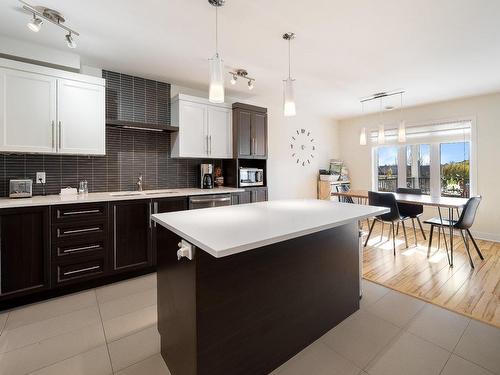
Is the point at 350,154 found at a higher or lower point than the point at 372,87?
lower

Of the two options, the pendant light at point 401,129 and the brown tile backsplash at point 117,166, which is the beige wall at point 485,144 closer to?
the pendant light at point 401,129

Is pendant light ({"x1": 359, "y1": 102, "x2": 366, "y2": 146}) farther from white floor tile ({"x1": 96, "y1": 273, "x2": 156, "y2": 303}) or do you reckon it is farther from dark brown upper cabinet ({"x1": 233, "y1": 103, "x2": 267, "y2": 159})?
white floor tile ({"x1": 96, "y1": 273, "x2": 156, "y2": 303})

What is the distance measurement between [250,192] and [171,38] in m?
2.23

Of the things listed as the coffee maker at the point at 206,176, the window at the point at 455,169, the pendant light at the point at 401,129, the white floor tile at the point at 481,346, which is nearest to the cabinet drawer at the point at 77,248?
the coffee maker at the point at 206,176

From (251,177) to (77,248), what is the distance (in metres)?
2.41

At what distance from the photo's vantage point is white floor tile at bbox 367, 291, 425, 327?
2016 mm

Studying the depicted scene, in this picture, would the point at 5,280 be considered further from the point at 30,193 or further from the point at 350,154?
the point at 350,154

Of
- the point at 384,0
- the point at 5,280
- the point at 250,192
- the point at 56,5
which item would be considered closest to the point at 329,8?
the point at 384,0

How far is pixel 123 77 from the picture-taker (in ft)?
10.5

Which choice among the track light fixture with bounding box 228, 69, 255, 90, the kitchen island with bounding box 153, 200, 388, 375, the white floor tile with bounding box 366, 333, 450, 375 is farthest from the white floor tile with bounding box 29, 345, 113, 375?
the track light fixture with bounding box 228, 69, 255, 90

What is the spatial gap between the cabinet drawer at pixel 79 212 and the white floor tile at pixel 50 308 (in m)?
0.76

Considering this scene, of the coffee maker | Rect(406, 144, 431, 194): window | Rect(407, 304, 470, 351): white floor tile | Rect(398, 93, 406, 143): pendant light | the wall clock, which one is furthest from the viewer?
the wall clock

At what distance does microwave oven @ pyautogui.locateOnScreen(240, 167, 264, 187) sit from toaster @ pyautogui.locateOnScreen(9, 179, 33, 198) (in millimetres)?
2487

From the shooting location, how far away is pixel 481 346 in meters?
1.69
